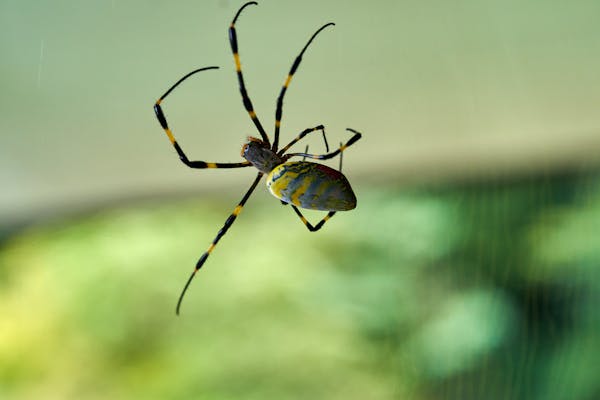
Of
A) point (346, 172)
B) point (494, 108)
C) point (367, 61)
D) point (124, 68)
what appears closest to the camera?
point (124, 68)

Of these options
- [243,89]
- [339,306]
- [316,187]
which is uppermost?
[243,89]

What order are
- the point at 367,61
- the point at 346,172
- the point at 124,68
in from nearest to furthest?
the point at 124,68
the point at 367,61
the point at 346,172

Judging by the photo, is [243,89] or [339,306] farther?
[339,306]

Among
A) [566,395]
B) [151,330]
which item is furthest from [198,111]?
[566,395]

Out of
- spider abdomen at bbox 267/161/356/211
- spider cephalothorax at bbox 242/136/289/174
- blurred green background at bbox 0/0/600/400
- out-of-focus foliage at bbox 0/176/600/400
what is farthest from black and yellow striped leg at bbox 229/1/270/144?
out-of-focus foliage at bbox 0/176/600/400

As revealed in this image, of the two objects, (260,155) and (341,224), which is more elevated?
(260,155)

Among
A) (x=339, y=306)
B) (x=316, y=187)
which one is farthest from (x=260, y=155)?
(x=339, y=306)

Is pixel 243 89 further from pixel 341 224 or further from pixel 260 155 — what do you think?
pixel 341 224

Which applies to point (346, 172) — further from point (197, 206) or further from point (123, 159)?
point (123, 159)
